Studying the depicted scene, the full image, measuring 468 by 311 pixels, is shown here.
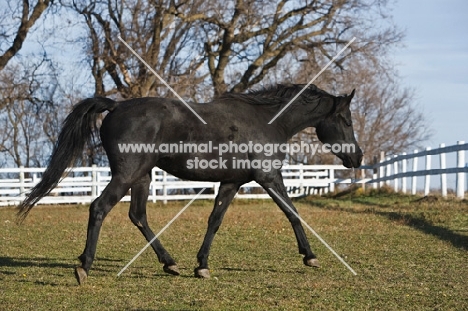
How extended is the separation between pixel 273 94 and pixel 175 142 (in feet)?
5.37

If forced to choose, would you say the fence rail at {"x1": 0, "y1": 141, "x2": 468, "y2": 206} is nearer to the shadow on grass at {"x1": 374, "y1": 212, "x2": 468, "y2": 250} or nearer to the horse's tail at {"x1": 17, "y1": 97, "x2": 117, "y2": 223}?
the shadow on grass at {"x1": 374, "y1": 212, "x2": 468, "y2": 250}

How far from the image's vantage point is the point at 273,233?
1331cm

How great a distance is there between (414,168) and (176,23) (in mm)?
12281

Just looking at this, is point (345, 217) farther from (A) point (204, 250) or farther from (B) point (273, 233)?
(A) point (204, 250)

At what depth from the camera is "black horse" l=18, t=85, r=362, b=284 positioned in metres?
7.96

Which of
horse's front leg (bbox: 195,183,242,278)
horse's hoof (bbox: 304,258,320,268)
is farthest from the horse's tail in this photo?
horse's hoof (bbox: 304,258,320,268)

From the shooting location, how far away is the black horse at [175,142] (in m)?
7.96

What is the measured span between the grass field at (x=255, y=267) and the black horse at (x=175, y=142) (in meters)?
0.55

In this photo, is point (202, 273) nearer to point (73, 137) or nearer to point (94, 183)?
point (73, 137)

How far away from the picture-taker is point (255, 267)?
29.6 ft

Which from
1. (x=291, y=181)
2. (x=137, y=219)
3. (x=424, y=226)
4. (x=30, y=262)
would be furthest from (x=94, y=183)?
(x=137, y=219)

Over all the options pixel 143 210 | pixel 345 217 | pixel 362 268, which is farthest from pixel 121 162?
pixel 345 217

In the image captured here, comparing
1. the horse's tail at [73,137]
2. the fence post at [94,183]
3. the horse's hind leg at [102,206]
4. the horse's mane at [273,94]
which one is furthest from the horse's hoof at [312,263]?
the fence post at [94,183]

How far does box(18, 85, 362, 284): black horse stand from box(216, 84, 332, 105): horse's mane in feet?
0.04
